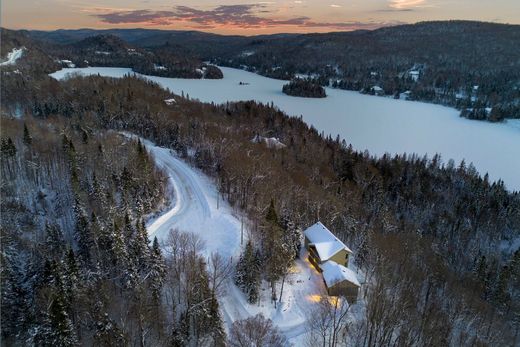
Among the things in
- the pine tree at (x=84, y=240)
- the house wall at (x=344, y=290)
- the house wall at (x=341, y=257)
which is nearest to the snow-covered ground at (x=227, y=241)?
the house wall at (x=344, y=290)

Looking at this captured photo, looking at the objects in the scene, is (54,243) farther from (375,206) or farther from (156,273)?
(375,206)

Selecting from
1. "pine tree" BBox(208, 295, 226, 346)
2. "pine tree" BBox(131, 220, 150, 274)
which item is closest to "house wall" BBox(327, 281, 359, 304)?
"pine tree" BBox(208, 295, 226, 346)

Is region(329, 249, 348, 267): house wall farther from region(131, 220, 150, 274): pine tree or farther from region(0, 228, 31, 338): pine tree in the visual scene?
region(0, 228, 31, 338): pine tree

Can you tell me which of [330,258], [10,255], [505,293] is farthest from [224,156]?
[505,293]

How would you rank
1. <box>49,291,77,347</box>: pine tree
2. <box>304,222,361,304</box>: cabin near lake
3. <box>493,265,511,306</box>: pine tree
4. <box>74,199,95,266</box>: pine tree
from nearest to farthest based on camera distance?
<box>49,291,77,347</box>: pine tree, <box>304,222,361,304</box>: cabin near lake, <box>74,199,95,266</box>: pine tree, <box>493,265,511,306</box>: pine tree

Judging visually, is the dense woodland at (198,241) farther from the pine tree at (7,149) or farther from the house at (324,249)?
the house at (324,249)

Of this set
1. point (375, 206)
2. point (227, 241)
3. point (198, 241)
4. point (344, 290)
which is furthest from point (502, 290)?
point (198, 241)
